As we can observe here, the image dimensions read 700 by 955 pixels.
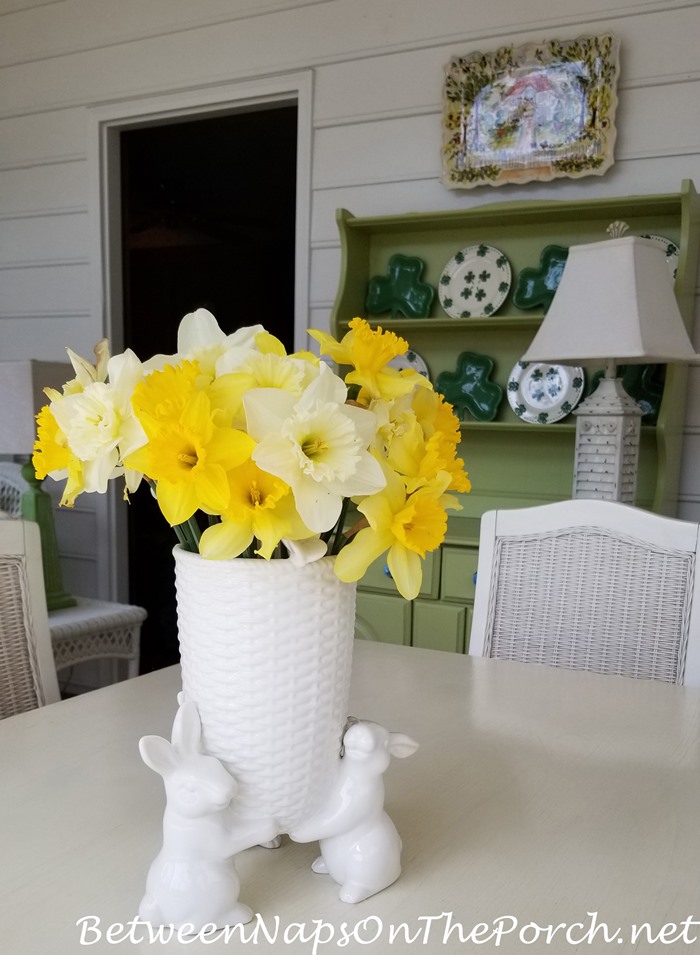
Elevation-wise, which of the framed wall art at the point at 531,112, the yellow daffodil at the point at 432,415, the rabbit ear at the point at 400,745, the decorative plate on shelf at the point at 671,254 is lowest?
the rabbit ear at the point at 400,745

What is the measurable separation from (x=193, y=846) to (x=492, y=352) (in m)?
2.21

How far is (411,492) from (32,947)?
410mm

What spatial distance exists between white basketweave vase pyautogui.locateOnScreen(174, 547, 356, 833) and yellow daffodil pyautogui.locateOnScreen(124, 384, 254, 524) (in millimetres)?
68

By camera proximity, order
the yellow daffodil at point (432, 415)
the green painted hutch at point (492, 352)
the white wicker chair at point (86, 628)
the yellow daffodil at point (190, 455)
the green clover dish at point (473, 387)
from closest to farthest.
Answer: the yellow daffodil at point (190, 455) < the yellow daffodil at point (432, 415) < the white wicker chair at point (86, 628) < the green painted hutch at point (492, 352) < the green clover dish at point (473, 387)

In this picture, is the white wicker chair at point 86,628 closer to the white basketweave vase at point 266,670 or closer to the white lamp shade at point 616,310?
the white lamp shade at point 616,310

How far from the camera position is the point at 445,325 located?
2.53m

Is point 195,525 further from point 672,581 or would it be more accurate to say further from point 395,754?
point 672,581

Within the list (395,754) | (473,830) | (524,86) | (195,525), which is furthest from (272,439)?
(524,86)

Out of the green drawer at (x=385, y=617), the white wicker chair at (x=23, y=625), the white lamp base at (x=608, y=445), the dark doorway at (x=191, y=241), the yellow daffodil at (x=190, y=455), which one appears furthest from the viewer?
the dark doorway at (x=191, y=241)

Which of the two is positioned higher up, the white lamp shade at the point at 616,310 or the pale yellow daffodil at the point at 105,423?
the white lamp shade at the point at 616,310

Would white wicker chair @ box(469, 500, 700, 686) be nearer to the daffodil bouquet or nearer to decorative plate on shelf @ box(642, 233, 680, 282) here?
the daffodil bouquet

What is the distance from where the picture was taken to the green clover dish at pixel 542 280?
2459mm

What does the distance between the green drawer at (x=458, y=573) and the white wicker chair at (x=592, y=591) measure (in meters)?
0.81

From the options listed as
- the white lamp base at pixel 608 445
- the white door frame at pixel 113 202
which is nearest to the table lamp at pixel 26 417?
the white door frame at pixel 113 202
